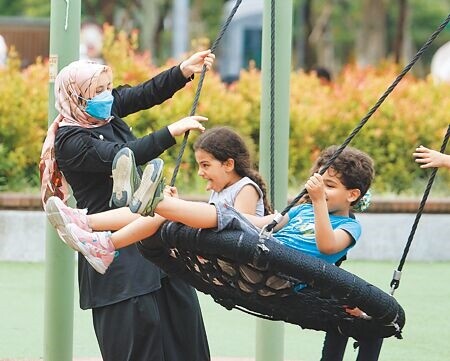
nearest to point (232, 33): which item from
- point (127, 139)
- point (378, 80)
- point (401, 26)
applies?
point (401, 26)

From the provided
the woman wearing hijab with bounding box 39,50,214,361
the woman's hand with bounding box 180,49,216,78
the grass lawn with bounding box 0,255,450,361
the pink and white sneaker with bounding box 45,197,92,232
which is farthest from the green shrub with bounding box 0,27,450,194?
the pink and white sneaker with bounding box 45,197,92,232

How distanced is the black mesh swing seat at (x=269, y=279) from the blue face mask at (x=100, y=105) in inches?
25.7

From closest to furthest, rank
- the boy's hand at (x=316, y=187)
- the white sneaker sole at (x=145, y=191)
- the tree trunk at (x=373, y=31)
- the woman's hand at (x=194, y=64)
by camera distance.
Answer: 1. the white sneaker sole at (x=145, y=191)
2. the boy's hand at (x=316, y=187)
3. the woman's hand at (x=194, y=64)
4. the tree trunk at (x=373, y=31)

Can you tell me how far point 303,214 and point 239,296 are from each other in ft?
1.60

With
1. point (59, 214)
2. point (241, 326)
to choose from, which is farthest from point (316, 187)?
point (241, 326)

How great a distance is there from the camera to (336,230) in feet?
16.9

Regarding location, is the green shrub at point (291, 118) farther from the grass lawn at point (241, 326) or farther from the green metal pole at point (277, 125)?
the green metal pole at point (277, 125)

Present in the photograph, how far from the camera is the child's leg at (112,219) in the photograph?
5070 millimetres

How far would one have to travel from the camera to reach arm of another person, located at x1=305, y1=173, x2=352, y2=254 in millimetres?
4863

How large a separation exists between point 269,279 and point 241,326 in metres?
3.53

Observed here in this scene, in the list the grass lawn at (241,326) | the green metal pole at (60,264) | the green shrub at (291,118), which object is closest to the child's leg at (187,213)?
the green metal pole at (60,264)

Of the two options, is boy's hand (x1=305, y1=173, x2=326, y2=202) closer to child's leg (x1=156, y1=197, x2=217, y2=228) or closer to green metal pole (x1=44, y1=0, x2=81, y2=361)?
child's leg (x1=156, y1=197, x2=217, y2=228)

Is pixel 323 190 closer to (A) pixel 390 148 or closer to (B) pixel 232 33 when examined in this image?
Result: (A) pixel 390 148

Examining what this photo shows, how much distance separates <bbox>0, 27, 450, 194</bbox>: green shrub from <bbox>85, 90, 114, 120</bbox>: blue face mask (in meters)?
6.01
